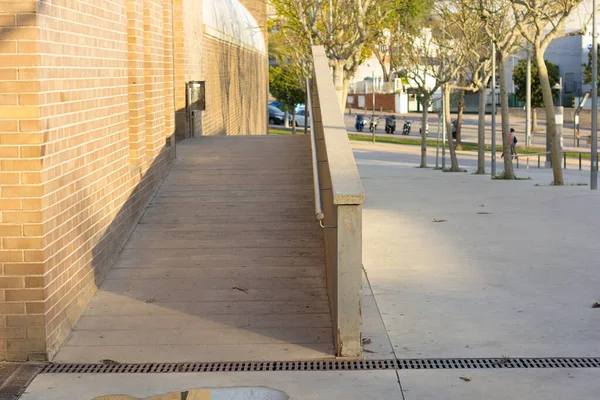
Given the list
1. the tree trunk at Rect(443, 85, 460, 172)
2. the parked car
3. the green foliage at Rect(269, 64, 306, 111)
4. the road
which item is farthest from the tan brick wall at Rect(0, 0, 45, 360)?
the parked car

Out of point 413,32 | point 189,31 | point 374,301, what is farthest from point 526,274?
point 413,32

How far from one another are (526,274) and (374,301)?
1.93 m

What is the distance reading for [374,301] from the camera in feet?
27.9

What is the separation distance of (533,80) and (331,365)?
224 ft

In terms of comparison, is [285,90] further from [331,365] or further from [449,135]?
[331,365]

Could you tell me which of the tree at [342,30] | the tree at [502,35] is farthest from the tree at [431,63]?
the tree at [342,30]

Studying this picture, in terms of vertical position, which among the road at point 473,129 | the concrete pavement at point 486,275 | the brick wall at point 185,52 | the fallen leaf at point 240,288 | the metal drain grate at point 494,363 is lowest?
the road at point 473,129

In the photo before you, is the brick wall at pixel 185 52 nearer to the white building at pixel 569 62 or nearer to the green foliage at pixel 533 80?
the green foliage at pixel 533 80

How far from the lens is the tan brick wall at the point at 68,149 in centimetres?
630

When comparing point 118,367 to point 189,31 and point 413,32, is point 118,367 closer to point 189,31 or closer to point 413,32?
point 189,31

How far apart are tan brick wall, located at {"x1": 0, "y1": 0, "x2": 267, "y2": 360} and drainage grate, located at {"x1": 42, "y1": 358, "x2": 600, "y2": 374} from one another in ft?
1.25

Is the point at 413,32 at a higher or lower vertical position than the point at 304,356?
higher

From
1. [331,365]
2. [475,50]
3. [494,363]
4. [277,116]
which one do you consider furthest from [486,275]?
[277,116]

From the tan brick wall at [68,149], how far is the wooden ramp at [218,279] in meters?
0.26
